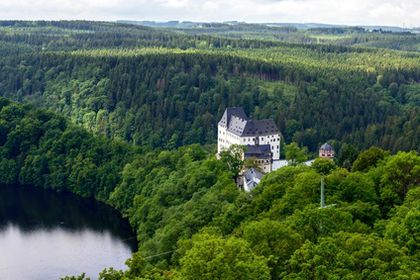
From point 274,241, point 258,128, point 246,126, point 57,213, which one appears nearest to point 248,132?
point 246,126

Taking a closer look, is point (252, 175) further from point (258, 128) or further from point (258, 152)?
point (258, 128)

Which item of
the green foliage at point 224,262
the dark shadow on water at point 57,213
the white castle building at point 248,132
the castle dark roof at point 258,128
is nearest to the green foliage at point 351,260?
the green foliage at point 224,262

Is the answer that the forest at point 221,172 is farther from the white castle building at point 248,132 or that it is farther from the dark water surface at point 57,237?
the white castle building at point 248,132

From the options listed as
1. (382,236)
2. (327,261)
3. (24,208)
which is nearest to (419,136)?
(24,208)

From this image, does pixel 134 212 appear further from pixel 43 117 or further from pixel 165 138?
pixel 165 138

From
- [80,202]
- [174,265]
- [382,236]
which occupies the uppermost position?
[382,236]

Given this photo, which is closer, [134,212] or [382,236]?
[382,236]
